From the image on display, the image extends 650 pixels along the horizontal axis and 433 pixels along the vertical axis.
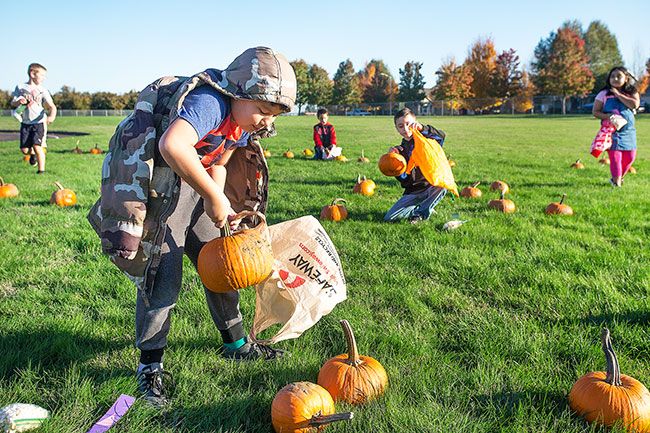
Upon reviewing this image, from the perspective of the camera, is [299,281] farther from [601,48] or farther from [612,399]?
[601,48]

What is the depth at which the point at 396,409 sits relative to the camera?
2.48 m

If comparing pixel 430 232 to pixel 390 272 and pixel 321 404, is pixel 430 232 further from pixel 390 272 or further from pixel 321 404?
pixel 321 404

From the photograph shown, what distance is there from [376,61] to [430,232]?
12069cm

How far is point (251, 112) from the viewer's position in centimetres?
251

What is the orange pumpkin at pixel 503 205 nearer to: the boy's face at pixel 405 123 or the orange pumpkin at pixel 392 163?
the orange pumpkin at pixel 392 163

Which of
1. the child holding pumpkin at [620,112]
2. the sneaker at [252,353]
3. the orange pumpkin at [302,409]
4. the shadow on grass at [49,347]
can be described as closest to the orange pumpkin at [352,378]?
the orange pumpkin at [302,409]

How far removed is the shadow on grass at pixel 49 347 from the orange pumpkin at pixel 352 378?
1.43m

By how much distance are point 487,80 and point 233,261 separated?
87996mm

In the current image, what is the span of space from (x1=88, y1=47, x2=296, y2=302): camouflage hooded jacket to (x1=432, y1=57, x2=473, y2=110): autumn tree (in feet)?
258

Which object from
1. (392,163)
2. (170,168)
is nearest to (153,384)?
(170,168)

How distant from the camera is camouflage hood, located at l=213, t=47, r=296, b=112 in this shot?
2.37 meters

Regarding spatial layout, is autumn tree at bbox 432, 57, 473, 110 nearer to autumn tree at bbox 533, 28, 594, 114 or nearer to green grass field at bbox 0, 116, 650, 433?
autumn tree at bbox 533, 28, 594, 114

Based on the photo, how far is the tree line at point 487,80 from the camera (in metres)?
72.7

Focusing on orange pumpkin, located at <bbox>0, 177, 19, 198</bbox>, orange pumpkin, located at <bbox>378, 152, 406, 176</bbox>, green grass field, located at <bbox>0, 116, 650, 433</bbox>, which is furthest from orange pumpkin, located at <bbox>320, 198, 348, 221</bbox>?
orange pumpkin, located at <bbox>0, 177, 19, 198</bbox>
